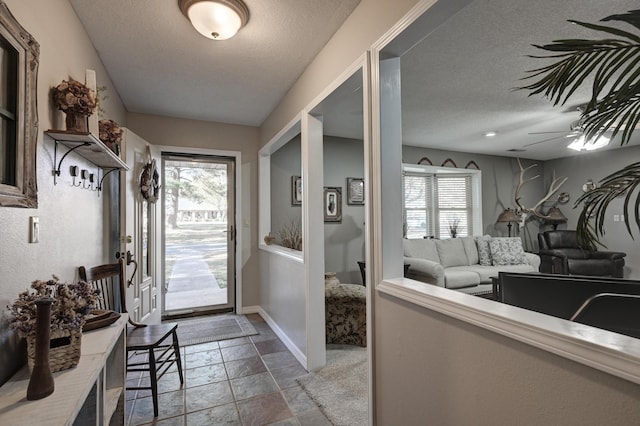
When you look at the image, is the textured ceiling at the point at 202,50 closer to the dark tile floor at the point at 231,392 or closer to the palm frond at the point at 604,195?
the palm frond at the point at 604,195

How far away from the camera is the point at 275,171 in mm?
4391

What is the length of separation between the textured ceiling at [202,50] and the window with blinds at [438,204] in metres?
3.15

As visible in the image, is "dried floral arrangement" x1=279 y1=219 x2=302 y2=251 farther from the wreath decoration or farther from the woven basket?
the woven basket

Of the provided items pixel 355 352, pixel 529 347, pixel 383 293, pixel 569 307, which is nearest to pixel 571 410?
pixel 529 347

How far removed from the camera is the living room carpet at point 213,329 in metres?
3.30

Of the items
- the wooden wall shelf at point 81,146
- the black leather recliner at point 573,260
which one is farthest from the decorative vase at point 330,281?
the black leather recliner at point 573,260

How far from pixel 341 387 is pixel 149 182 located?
2629 millimetres

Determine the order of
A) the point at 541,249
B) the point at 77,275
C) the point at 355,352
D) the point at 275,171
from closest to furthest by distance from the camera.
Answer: the point at 77,275 < the point at 355,352 < the point at 275,171 < the point at 541,249

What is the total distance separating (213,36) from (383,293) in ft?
6.29

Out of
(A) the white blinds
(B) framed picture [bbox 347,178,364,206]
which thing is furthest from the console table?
(A) the white blinds

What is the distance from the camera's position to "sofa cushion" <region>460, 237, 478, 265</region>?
16.1ft

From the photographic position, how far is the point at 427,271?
394cm

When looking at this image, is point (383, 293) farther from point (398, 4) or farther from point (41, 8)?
point (41, 8)

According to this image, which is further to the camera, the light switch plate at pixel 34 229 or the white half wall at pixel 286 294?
the white half wall at pixel 286 294
